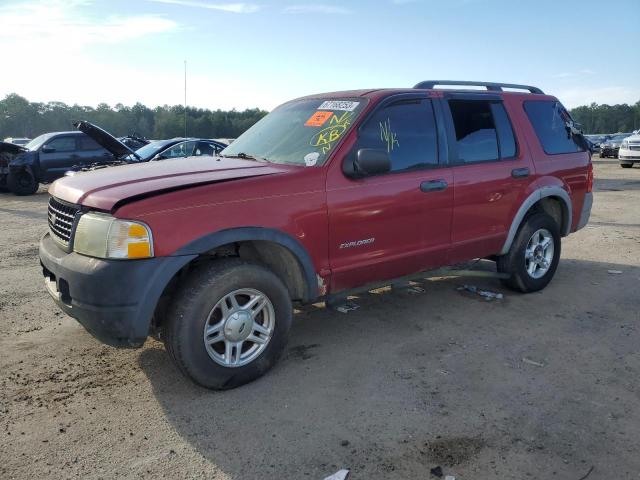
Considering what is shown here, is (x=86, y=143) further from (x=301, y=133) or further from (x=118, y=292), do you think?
(x=118, y=292)

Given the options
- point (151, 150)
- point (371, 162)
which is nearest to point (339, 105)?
point (371, 162)

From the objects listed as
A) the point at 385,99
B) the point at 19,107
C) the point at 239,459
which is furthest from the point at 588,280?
the point at 19,107

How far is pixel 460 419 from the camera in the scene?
313 cm

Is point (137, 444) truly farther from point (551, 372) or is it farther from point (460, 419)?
point (551, 372)

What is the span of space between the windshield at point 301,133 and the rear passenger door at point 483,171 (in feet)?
3.27

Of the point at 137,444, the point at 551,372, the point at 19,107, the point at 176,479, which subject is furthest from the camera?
the point at 19,107

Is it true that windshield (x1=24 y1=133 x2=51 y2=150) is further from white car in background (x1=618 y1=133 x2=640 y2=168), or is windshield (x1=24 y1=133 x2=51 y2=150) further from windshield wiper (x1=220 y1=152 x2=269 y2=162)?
white car in background (x1=618 y1=133 x2=640 y2=168)

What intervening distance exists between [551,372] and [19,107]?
270 feet

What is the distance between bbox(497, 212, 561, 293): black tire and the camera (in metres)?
5.23

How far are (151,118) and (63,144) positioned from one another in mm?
51980

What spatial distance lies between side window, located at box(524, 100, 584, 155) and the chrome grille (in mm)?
4223

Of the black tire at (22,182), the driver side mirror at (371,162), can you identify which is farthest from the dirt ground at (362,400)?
the black tire at (22,182)

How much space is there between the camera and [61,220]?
3553mm

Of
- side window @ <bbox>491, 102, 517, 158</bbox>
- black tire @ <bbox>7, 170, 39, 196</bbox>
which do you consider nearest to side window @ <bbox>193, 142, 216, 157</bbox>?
black tire @ <bbox>7, 170, 39, 196</bbox>
